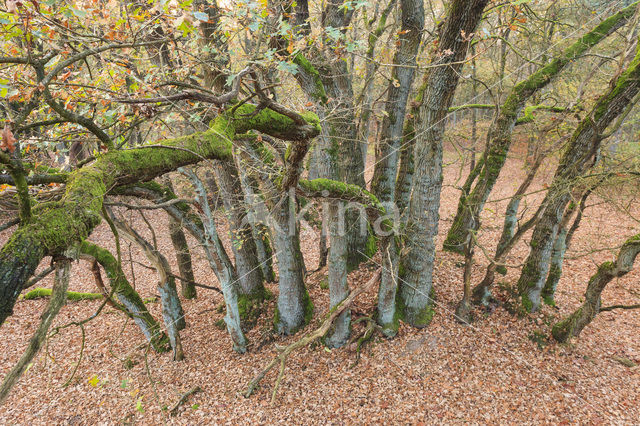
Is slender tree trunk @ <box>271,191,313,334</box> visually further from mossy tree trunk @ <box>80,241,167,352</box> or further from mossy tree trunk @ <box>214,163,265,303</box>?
mossy tree trunk @ <box>80,241,167,352</box>

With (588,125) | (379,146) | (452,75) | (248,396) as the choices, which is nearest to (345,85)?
(379,146)

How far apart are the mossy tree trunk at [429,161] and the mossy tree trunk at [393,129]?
1.17ft

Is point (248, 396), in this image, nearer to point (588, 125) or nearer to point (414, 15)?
point (588, 125)

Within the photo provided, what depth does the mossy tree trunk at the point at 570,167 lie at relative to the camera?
4.73 m

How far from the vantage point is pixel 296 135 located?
3738 millimetres

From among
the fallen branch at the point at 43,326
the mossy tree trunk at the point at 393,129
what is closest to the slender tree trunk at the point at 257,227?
the mossy tree trunk at the point at 393,129

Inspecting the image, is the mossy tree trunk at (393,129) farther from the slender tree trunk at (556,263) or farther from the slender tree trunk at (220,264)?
the slender tree trunk at (556,263)

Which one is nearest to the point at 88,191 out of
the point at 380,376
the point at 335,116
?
the point at 335,116

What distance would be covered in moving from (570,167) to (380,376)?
490 cm

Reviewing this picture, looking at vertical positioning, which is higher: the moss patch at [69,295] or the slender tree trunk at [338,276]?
the slender tree trunk at [338,276]

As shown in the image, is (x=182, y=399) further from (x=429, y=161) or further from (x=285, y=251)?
(x=429, y=161)

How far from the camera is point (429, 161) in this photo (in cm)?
523

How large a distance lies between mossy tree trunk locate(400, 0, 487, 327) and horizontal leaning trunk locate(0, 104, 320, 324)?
2.25m

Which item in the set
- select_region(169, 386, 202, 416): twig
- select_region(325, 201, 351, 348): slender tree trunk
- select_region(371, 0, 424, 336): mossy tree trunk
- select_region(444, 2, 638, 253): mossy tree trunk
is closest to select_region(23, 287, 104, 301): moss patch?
select_region(169, 386, 202, 416): twig
